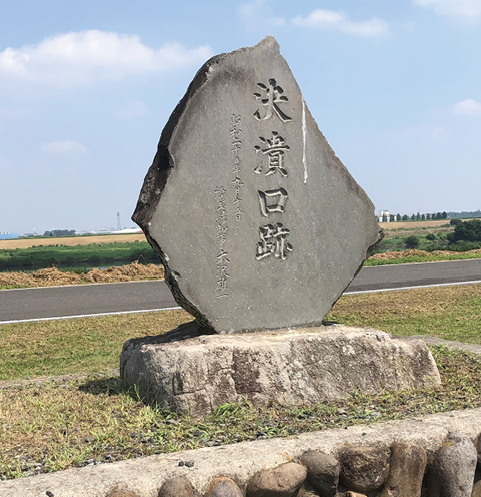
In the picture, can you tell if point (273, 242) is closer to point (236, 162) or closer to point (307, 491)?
point (236, 162)

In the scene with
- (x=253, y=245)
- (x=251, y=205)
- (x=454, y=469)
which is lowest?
(x=454, y=469)

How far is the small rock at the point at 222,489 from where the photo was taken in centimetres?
302

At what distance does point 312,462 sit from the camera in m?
3.26

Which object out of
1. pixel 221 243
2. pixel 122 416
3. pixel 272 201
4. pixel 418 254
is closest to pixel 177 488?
pixel 122 416

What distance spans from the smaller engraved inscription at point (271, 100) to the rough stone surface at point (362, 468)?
263 cm

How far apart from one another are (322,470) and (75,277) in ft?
41.5

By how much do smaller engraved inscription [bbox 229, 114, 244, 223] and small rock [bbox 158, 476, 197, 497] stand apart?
7.13 ft

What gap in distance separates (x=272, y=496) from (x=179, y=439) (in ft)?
2.46

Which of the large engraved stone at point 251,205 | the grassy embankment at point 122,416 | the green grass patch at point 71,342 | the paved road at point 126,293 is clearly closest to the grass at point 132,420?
the grassy embankment at point 122,416

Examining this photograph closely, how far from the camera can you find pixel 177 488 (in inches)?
116

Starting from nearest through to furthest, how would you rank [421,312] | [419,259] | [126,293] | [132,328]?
[132,328]
[421,312]
[126,293]
[419,259]

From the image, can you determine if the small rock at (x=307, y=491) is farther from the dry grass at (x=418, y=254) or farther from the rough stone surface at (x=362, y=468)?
the dry grass at (x=418, y=254)

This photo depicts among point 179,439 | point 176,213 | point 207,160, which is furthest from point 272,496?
point 207,160

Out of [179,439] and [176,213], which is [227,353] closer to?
[179,439]
